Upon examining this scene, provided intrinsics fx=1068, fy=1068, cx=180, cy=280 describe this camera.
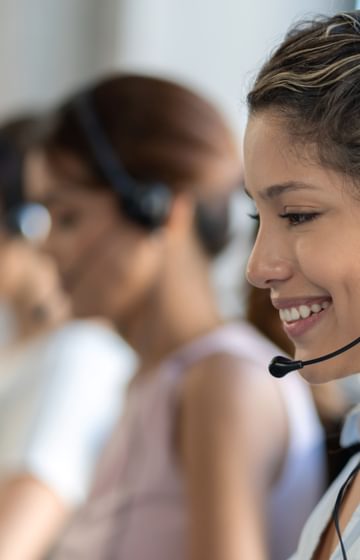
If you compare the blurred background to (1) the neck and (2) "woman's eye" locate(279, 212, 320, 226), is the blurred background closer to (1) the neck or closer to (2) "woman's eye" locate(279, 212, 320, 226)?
(1) the neck

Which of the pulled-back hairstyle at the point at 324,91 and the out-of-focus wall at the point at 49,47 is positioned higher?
the pulled-back hairstyle at the point at 324,91

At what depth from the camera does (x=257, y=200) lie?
0.66 metres

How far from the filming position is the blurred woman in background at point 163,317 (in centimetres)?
115

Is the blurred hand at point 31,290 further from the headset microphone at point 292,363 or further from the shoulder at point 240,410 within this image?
the headset microphone at point 292,363

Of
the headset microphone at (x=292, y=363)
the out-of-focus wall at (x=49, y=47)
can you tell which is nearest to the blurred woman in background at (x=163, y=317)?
the headset microphone at (x=292, y=363)

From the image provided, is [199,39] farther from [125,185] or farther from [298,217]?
[298,217]

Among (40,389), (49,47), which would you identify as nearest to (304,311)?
(40,389)

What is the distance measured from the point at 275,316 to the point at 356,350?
658 millimetres

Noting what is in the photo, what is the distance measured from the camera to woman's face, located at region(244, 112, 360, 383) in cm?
61

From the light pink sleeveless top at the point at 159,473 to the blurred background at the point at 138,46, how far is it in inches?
10.7

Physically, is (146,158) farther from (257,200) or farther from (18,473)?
(257,200)

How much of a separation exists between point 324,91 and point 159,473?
0.73m

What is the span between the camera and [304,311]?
0.64 meters

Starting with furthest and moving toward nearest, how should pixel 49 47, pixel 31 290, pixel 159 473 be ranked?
pixel 49 47, pixel 31 290, pixel 159 473
